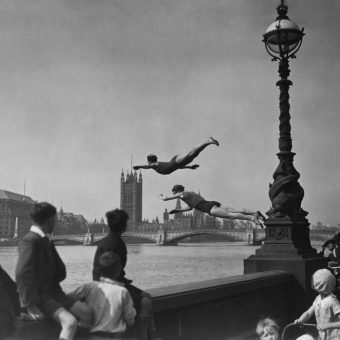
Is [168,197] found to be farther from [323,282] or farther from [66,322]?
[66,322]

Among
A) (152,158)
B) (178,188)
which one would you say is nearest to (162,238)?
(178,188)

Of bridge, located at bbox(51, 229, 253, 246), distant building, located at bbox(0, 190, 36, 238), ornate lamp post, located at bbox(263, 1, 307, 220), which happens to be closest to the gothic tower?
bridge, located at bbox(51, 229, 253, 246)

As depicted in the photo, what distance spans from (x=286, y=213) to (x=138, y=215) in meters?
85.5

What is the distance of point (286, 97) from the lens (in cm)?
636

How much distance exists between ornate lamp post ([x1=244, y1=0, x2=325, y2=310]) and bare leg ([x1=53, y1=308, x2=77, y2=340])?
12.5ft

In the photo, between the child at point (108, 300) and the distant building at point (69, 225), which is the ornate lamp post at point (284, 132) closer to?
the child at point (108, 300)

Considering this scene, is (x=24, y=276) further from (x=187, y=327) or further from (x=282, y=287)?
(x=282, y=287)

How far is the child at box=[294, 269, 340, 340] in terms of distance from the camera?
315 centimetres

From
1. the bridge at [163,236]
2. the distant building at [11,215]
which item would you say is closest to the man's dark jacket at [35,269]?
the bridge at [163,236]

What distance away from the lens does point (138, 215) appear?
91.1 meters

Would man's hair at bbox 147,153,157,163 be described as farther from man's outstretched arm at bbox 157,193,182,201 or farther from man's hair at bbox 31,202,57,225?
man's hair at bbox 31,202,57,225

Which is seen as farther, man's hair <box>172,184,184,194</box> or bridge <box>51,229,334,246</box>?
bridge <box>51,229,334,246</box>

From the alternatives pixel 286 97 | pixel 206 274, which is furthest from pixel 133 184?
pixel 286 97

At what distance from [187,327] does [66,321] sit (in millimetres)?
1765
